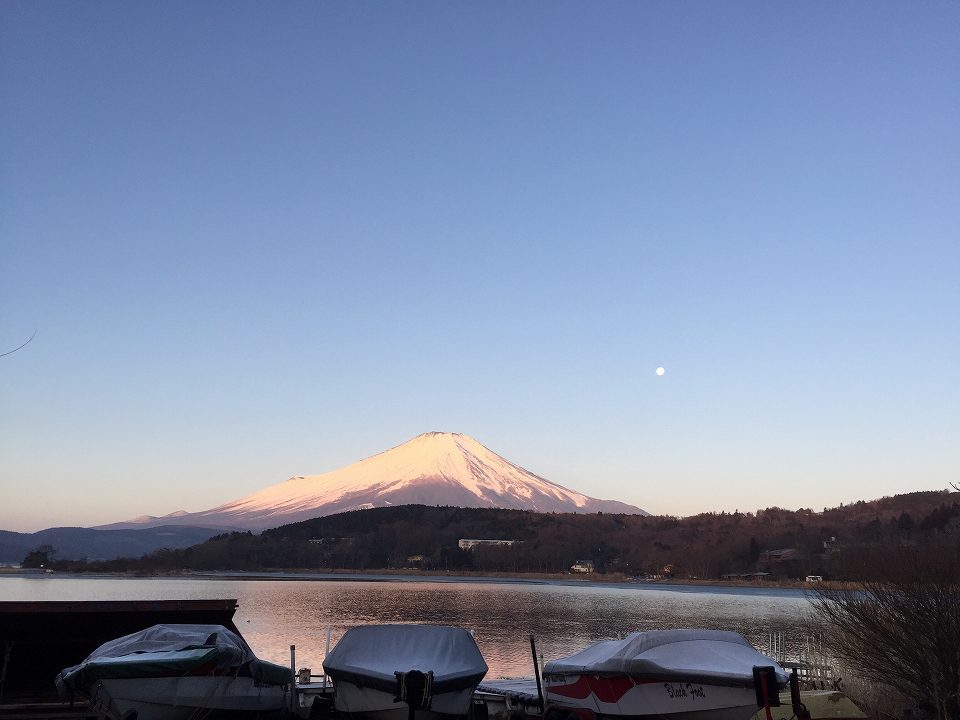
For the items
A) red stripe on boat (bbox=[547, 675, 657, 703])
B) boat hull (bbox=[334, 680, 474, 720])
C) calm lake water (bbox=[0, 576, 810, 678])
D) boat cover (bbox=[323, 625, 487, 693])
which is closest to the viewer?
boat hull (bbox=[334, 680, 474, 720])

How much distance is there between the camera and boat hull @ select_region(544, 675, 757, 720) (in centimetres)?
1470

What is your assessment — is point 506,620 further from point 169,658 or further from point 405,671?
point 169,658

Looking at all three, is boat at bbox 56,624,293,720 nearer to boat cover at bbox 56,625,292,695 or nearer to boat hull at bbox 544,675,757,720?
boat cover at bbox 56,625,292,695

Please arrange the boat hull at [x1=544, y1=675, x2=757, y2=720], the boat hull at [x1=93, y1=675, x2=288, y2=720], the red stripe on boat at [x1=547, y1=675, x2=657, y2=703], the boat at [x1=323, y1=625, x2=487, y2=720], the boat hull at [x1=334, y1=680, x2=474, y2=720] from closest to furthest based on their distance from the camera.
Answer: the boat hull at [x1=93, y1=675, x2=288, y2=720]
the boat hull at [x1=544, y1=675, x2=757, y2=720]
the boat at [x1=323, y1=625, x2=487, y2=720]
the boat hull at [x1=334, y1=680, x2=474, y2=720]
the red stripe on boat at [x1=547, y1=675, x2=657, y2=703]

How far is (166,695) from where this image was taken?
14.6 meters

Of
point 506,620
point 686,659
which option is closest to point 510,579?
point 506,620

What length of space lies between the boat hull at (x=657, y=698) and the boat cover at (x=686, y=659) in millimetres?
132

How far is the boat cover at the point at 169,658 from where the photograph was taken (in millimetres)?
14508

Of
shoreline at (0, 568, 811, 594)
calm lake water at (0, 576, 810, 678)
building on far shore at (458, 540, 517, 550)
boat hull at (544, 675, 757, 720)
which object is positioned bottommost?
shoreline at (0, 568, 811, 594)

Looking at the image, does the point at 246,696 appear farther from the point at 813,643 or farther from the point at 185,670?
the point at 813,643

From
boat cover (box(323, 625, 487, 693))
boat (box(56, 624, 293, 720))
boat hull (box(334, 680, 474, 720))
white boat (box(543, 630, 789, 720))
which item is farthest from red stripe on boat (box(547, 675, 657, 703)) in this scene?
boat (box(56, 624, 293, 720))

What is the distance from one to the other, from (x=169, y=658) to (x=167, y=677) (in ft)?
0.96

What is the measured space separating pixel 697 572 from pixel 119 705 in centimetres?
15670

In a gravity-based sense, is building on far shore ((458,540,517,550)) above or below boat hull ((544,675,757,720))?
below
